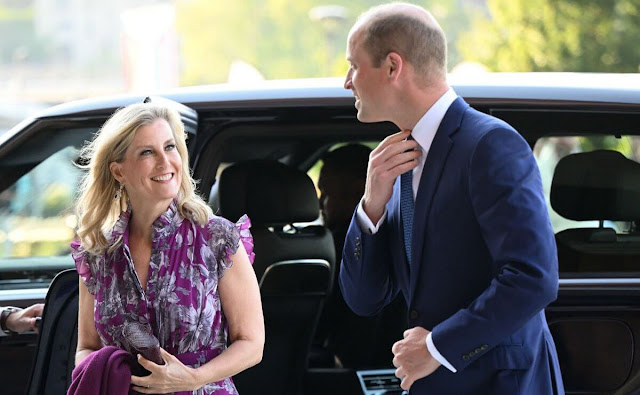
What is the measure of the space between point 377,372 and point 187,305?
71.9 inches

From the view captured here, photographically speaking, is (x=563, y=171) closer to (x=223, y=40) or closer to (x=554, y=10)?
(x=554, y=10)

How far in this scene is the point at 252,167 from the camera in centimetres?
389

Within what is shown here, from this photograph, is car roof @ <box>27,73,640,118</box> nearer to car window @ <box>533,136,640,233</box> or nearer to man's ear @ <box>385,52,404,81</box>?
car window @ <box>533,136,640,233</box>

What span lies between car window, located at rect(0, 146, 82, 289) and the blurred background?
0.84 m

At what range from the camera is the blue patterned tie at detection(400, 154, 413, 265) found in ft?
8.16

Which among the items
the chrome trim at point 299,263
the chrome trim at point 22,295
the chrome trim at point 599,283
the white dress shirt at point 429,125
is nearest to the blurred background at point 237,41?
the chrome trim at point 299,263

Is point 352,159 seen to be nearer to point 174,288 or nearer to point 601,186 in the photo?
point 601,186

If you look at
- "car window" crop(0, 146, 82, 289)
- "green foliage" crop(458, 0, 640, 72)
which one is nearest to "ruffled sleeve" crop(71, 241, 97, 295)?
"car window" crop(0, 146, 82, 289)

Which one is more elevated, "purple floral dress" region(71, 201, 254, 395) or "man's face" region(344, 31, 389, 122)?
"man's face" region(344, 31, 389, 122)

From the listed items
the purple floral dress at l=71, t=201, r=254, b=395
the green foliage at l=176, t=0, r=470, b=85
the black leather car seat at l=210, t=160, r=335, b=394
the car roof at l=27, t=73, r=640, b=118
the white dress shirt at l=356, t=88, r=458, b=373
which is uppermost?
the white dress shirt at l=356, t=88, r=458, b=373

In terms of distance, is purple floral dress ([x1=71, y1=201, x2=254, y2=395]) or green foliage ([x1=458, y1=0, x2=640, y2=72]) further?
green foliage ([x1=458, y1=0, x2=640, y2=72])

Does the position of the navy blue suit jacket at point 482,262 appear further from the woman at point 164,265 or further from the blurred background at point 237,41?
the blurred background at point 237,41

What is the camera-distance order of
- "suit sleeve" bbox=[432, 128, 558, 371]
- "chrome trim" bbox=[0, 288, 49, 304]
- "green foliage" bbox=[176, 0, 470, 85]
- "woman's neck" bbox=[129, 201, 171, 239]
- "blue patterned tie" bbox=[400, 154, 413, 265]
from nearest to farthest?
"suit sleeve" bbox=[432, 128, 558, 371], "blue patterned tie" bbox=[400, 154, 413, 265], "woman's neck" bbox=[129, 201, 171, 239], "chrome trim" bbox=[0, 288, 49, 304], "green foliage" bbox=[176, 0, 470, 85]

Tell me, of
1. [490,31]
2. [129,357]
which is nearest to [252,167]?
[129,357]
